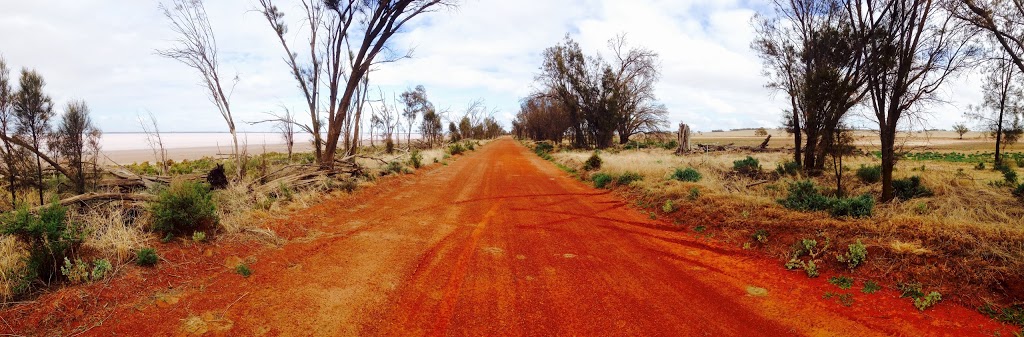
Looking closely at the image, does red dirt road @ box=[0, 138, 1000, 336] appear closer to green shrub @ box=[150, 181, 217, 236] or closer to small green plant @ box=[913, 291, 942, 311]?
small green plant @ box=[913, 291, 942, 311]

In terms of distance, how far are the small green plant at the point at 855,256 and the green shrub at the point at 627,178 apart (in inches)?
244

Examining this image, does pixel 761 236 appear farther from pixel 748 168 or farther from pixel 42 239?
pixel 42 239

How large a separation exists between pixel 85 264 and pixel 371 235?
2998mm

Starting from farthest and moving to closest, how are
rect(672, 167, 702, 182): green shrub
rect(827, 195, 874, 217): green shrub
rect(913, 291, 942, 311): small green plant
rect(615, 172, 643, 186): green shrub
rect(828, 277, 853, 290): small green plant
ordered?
rect(615, 172, 643, 186): green shrub, rect(672, 167, 702, 182): green shrub, rect(827, 195, 874, 217): green shrub, rect(828, 277, 853, 290): small green plant, rect(913, 291, 942, 311): small green plant

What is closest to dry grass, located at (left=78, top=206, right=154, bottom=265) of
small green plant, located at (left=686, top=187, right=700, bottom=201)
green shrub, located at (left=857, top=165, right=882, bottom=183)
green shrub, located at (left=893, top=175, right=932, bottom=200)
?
small green plant, located at (left=686, top=187, right=700, bottom=201)

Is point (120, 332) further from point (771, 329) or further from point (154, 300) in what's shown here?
point (771, 329)

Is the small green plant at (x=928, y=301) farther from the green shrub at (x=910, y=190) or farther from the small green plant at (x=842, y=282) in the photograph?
the green shrub at (x=910, y=190)

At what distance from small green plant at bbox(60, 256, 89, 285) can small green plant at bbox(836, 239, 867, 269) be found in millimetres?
7431

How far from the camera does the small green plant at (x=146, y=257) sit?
4.25 metres

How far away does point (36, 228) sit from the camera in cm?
384

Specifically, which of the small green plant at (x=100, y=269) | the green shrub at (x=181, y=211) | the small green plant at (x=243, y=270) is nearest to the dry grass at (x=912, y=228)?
the small green plant at (x=243, y=270)

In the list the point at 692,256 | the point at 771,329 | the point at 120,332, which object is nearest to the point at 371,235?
the point at 120,332

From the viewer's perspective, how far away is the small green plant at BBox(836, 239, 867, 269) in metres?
4.43

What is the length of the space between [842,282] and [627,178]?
6.96 metres
